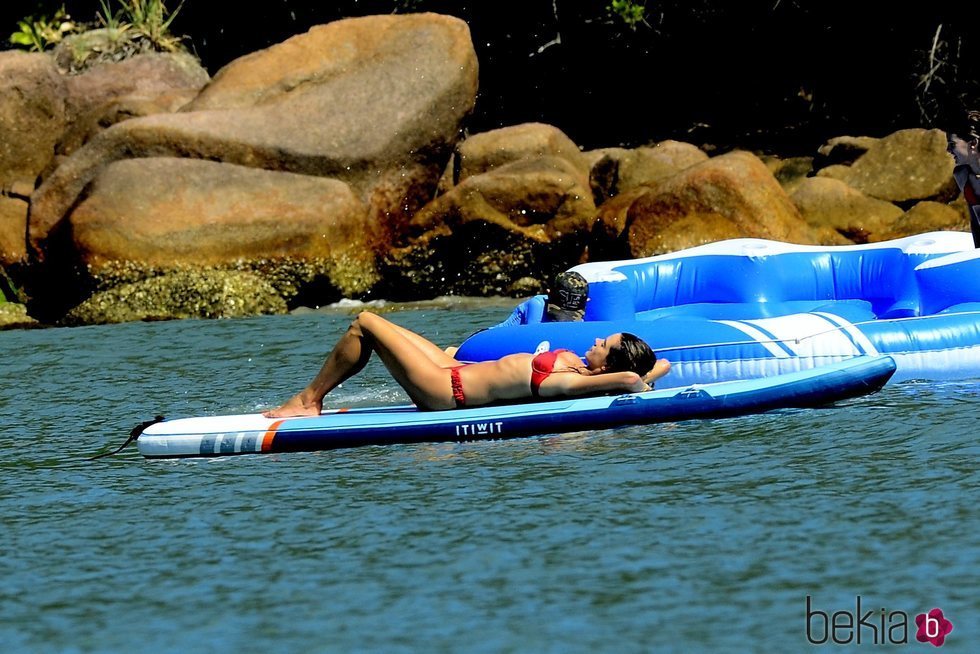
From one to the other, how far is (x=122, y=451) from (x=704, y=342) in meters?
3.37

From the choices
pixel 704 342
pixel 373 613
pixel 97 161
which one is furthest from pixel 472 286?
pixel 373 613

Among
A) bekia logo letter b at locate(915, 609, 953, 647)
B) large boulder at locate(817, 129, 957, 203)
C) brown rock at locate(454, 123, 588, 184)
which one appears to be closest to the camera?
bekia logo letter b at locate(915, 609, 953, 647)

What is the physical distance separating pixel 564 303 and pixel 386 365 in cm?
227

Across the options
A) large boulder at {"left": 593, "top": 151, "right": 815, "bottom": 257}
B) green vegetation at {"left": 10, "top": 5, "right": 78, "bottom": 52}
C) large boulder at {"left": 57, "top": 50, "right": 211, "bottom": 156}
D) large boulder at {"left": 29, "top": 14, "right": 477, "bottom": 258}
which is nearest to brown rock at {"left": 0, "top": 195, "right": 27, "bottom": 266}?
large boulder at {"left": 29, "top": 14, "right": 477, "bottom": 258}

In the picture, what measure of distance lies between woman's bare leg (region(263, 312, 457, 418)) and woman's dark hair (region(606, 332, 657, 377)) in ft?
2.93

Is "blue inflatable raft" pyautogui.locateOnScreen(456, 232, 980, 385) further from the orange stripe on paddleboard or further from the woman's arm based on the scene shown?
the orange stripe on paddleboard

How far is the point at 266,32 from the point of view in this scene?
893 inches

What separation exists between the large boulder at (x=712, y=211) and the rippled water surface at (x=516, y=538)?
19.9ft

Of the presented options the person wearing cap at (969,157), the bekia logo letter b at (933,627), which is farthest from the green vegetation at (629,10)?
the bekia logo letter b at (933,627)

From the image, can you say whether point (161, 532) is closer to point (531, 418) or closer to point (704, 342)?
point (531, 418)

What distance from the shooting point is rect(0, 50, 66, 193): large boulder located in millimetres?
17219

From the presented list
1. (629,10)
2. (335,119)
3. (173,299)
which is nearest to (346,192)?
(335,119)

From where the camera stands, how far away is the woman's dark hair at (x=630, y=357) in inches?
312

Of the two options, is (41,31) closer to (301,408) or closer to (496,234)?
(496,234)
